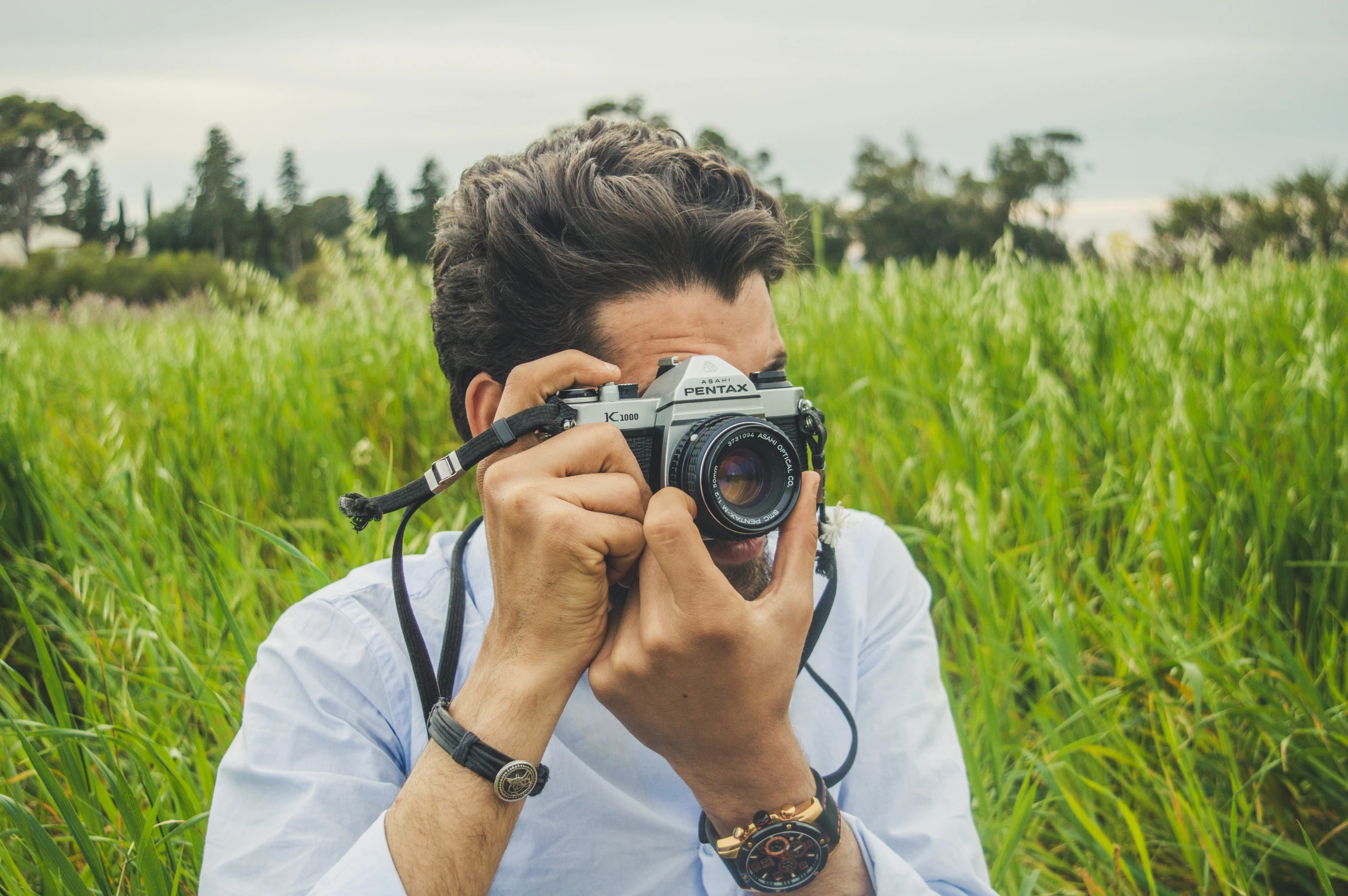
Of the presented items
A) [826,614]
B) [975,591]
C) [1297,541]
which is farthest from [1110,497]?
[826,614]

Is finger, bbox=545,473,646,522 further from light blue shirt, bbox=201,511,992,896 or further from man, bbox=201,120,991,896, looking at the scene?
light blue shirt, bbox=201,511,992,896

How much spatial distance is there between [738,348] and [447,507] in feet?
4.64

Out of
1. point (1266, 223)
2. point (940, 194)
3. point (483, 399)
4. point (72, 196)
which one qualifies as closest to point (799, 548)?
point (483, 399)

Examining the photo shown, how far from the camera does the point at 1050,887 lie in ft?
4.90

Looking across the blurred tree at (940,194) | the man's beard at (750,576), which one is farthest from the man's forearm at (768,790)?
the blurred tree at (940,194)

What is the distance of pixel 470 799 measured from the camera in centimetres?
86

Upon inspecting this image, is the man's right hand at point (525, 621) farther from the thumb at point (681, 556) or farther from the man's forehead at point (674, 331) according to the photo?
the man's forehead at point (674, 331)

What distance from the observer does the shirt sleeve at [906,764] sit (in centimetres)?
105

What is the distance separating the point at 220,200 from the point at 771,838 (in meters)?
3.61

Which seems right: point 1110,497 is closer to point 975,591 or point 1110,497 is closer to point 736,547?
point 975,591

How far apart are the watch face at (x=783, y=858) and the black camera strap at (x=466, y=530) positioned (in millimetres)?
150

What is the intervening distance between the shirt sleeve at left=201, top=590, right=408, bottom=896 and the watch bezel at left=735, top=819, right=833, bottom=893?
395mm

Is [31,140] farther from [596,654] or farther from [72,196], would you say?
[596,654]

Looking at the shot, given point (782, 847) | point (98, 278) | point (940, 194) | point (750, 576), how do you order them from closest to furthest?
point (782, 847) → point (750, 576) → point (98, 278) → point (940, 194)
